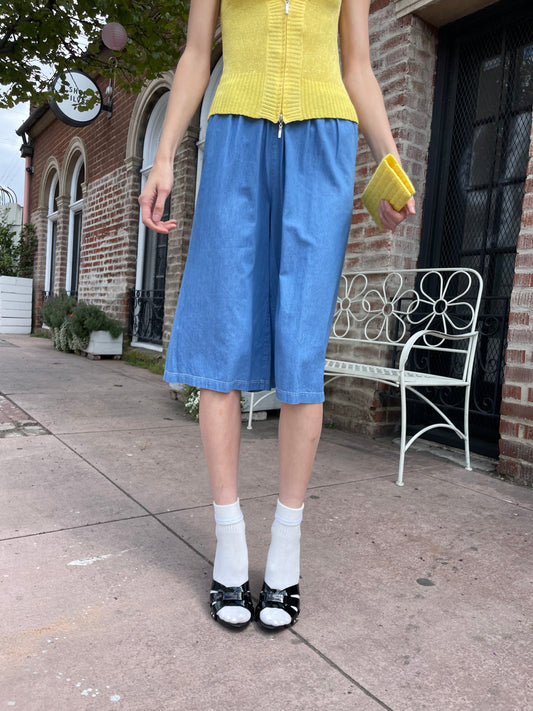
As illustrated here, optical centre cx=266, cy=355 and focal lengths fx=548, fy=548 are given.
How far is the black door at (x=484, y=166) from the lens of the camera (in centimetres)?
312

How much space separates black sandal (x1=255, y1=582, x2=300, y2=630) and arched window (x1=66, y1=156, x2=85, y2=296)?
9259 millimetres

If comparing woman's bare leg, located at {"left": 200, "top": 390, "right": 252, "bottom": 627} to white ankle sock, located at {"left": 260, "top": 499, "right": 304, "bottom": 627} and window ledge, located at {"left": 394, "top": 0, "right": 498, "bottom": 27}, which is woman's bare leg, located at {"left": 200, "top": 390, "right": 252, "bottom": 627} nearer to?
white ankle sock, located at {"left": 260, "top": 499, "right": 304, "bottom": 627}

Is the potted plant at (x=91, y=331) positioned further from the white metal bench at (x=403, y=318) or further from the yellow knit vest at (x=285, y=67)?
the yellow knit vest at (x=285, y=67)

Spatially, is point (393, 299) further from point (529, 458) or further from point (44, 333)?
point (44, 333)

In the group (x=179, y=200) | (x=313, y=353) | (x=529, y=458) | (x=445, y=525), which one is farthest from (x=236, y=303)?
(x=179, y=200)

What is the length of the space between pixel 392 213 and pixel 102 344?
630cm

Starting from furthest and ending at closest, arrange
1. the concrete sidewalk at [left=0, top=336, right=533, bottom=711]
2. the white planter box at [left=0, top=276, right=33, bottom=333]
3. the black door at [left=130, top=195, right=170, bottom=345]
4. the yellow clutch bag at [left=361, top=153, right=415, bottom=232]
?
the white planter box at [left=0, top=276, right=33, bottom=333], the black door at [left=130, top=195, right=170, bottom=345], the yellow clutch bag at [left=361, top=153, right=415, bottom=232], the concrete sidewalk at [left=0, top=336, right=533, bottom=711]

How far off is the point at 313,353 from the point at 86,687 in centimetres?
85

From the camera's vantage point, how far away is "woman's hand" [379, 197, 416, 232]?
4.45 feet

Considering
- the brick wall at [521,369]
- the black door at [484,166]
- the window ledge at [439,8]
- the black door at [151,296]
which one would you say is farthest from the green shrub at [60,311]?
the brick wall at [521,369]

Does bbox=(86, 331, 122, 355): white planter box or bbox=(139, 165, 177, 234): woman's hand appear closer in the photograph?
bbox=(139, 165, 177, 234): woman's hand

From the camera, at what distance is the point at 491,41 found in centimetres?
328

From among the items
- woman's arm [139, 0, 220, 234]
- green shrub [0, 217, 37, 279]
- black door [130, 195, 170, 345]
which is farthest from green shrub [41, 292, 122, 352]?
woman's arm [139, 0, 220, 234]

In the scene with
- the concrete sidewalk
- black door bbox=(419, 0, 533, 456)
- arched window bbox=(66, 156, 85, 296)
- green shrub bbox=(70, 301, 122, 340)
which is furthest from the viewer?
arched window bbox=(66, 156, 85, 296)
